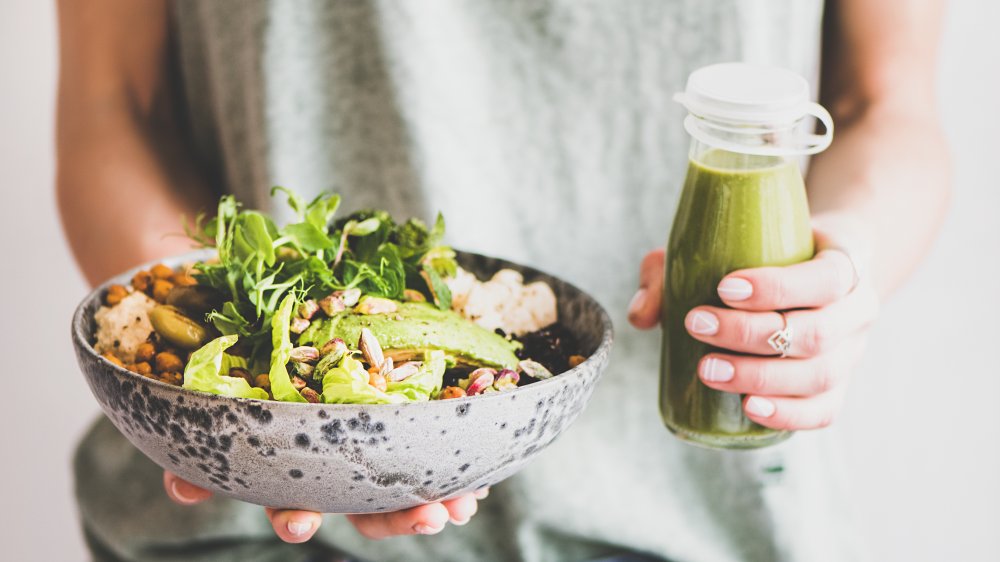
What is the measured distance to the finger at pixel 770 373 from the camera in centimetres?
83

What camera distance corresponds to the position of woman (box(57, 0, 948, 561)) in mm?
1117

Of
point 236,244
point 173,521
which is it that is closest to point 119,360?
point 236,244

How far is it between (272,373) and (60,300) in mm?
1694

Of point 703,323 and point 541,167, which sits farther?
point 541,167

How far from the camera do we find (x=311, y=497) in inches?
26.5

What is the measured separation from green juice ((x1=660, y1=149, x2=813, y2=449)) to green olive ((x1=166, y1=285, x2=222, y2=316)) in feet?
1.40

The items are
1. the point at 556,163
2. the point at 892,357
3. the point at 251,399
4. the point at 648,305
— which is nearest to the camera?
the point at 251,399

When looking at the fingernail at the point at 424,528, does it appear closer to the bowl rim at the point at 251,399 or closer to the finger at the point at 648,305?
the bowl rim at the point at 251,399

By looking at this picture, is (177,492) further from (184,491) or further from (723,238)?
(723,238)

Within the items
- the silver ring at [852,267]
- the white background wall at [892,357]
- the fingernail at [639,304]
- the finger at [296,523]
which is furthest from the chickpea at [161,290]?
the white background wall at [892,357]

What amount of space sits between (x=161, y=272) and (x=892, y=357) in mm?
1504

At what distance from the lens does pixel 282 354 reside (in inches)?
26.0

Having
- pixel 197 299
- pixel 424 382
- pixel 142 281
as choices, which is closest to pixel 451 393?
pixel 424 382

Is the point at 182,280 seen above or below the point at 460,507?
above
